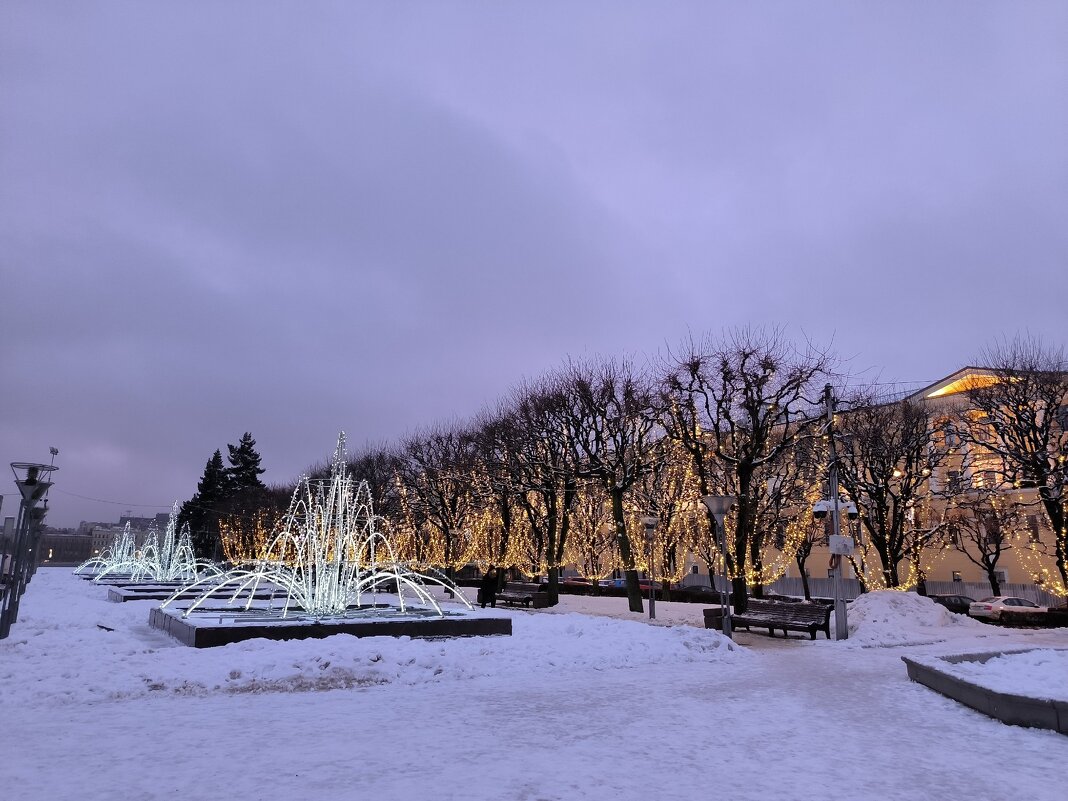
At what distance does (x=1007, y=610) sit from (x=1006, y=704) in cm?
2293

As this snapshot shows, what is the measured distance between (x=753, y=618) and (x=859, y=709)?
1114 cm

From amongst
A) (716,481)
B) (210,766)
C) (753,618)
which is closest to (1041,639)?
(753,618)

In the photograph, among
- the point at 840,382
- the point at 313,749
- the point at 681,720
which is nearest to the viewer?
the point at 313,749

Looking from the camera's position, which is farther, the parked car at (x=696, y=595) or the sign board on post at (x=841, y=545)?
the parked car at (x=696, y=595)

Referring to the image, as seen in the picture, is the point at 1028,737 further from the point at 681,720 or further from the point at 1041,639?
the point at 1041,639

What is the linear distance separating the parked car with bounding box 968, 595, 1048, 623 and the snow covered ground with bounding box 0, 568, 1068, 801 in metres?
16.3

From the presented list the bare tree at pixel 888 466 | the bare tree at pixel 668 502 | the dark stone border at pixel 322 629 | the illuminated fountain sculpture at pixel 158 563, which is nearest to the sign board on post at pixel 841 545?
the dark stone border at pixel 322 629

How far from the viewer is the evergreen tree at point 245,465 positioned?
249 feet

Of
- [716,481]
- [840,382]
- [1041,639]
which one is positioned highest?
[840,382]

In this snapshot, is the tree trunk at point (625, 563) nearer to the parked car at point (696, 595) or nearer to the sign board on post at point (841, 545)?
the sign board on post at point (841, 545)

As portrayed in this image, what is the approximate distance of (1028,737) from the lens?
7.55 m

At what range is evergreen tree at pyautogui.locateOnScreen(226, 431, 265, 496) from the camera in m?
76.0

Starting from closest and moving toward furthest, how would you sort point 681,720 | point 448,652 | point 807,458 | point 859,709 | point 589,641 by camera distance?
point 681,720, point 859,709, point 448,652, point 589,641, point 807,458

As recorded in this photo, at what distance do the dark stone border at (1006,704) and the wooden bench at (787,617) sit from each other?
834 cm
